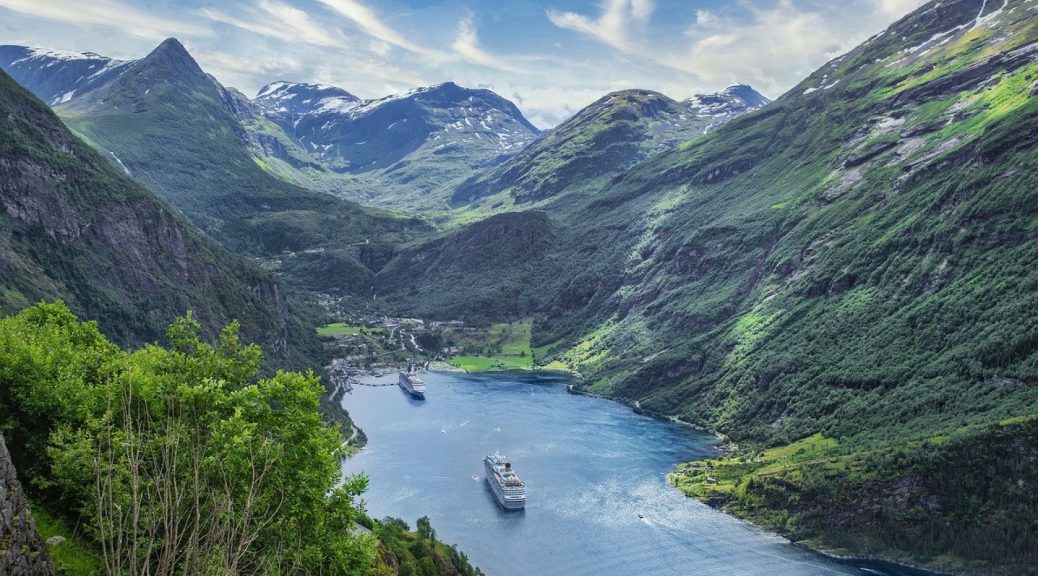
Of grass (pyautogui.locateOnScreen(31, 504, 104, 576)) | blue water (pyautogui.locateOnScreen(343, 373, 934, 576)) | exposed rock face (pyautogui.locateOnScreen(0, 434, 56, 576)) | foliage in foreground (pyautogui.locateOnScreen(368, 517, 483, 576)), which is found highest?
exposed rock face (pyautogui.locateOnScreen(0, 434, 56, 576))

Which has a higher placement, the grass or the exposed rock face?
the exposed rock face

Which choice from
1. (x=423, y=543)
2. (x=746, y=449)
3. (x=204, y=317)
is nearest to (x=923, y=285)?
(x=746, y=449)

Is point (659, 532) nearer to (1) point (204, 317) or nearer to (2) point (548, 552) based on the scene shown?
(2) point (548, 552)

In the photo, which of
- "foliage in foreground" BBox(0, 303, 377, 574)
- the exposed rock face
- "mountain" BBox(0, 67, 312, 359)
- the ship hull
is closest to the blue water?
the ship hull

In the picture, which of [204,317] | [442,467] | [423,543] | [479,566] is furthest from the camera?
[204,317]

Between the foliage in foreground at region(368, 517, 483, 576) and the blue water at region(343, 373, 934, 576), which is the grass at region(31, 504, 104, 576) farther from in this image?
the blue water at region(343, 373, 934, 576)

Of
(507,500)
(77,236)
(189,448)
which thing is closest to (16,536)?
(189,448)
